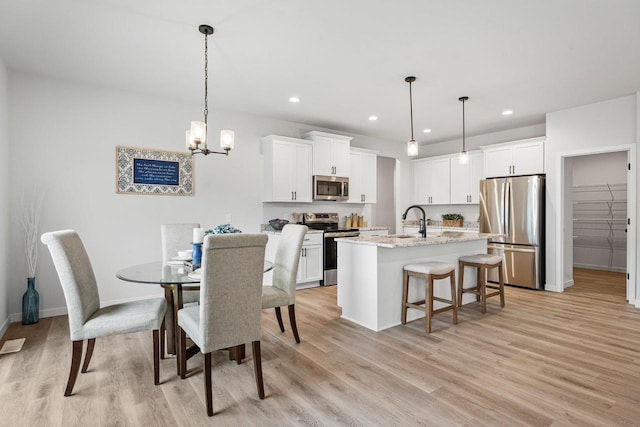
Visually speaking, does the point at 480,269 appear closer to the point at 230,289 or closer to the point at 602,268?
the point at 230,289

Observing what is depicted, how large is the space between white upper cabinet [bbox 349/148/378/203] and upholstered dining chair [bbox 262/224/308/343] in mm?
3025

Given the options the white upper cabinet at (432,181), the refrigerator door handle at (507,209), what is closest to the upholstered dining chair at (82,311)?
the refrigerator door handle at (507,209)

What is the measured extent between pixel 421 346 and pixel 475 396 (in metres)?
0.82

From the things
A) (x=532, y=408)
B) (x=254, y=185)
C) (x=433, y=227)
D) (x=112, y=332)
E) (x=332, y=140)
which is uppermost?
(x=332, y=140)

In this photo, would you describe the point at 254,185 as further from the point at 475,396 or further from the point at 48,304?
the point at 475,396

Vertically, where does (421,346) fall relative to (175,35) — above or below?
below

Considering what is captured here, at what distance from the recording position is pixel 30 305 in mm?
3590

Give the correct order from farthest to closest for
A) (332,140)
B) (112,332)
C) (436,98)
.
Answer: (332,140), (436,98), (112,332)

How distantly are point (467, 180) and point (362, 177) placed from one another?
1967 millimetres

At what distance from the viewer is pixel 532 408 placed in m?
2.09

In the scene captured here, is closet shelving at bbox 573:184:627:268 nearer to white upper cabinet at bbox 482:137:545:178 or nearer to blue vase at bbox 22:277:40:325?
white upper cabinet at bbox 482:137:545:178

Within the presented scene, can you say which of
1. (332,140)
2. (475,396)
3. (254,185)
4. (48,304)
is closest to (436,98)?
(332,140)

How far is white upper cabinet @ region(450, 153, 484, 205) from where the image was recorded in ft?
20.9

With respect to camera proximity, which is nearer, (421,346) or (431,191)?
(421,346)
